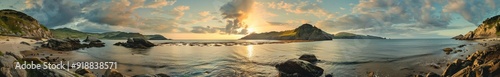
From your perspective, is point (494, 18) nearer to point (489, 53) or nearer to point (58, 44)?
point (489, 53)

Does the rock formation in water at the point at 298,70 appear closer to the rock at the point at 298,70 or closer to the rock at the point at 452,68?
the rock at the point at 298,70

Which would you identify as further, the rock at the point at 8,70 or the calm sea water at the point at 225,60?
the calm sea water at the point at 225,60

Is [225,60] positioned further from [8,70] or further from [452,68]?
[8,70]

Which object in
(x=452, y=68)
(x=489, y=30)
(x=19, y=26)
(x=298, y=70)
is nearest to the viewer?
(x=452, y=68)

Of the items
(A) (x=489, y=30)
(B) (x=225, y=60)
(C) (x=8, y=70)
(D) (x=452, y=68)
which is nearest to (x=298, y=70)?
(D) (x=452, y=68)


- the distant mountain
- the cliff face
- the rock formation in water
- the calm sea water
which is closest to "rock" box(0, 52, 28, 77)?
the calm sea water

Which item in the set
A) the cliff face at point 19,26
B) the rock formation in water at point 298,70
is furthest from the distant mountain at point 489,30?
the cliff face at point 19,26

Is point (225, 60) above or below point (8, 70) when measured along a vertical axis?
below

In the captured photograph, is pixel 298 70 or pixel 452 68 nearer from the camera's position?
pixel 452 68

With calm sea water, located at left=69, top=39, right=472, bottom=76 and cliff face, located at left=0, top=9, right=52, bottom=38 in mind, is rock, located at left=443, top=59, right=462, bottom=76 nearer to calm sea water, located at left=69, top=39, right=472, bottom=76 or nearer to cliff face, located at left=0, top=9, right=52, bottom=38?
calm sea water, located at left=69, top=39, right=472, bottom=76

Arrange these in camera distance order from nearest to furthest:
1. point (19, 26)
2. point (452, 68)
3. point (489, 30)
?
point (452, 68), point (19, 26), point (489, 30)

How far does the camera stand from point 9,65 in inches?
399

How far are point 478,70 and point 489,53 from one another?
Answer: 12113mm

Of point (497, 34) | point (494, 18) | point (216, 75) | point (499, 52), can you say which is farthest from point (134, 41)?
point (494, 18)
